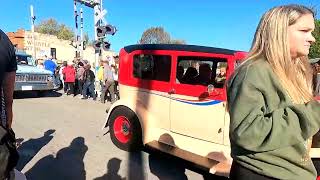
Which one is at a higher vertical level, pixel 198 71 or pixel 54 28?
pixel 54 28

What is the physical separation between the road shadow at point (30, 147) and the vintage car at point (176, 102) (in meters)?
1.34

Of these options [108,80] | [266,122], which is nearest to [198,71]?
[266,122]

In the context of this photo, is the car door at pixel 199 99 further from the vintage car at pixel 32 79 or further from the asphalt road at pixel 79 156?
the vintage car at pixel 32 79

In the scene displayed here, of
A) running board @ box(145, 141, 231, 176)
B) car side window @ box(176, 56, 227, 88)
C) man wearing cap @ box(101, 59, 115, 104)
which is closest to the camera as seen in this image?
running board @ box(145, 141, 231, 176)

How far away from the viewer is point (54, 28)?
294 feet

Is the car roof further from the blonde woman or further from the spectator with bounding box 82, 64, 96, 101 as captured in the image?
the spectator with bounding box 82, 64, 96, 101

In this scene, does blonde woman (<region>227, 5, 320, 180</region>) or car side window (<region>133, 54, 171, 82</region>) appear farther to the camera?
car side window (<region>133, 54, 171, 82</region>)

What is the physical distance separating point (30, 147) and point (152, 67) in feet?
8.51

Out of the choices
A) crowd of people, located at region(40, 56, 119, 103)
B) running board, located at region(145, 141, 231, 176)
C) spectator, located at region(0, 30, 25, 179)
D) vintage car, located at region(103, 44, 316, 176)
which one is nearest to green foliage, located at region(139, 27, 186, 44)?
crowd of people, located at region(40, 56, 119, 103)

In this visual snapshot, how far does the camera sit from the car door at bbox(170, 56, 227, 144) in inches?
209

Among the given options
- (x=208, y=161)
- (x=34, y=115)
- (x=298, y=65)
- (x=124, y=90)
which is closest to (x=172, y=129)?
(x=208, y=161)

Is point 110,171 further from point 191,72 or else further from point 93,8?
point 93,8

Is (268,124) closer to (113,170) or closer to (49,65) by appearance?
(113,170)

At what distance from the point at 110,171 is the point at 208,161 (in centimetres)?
147
